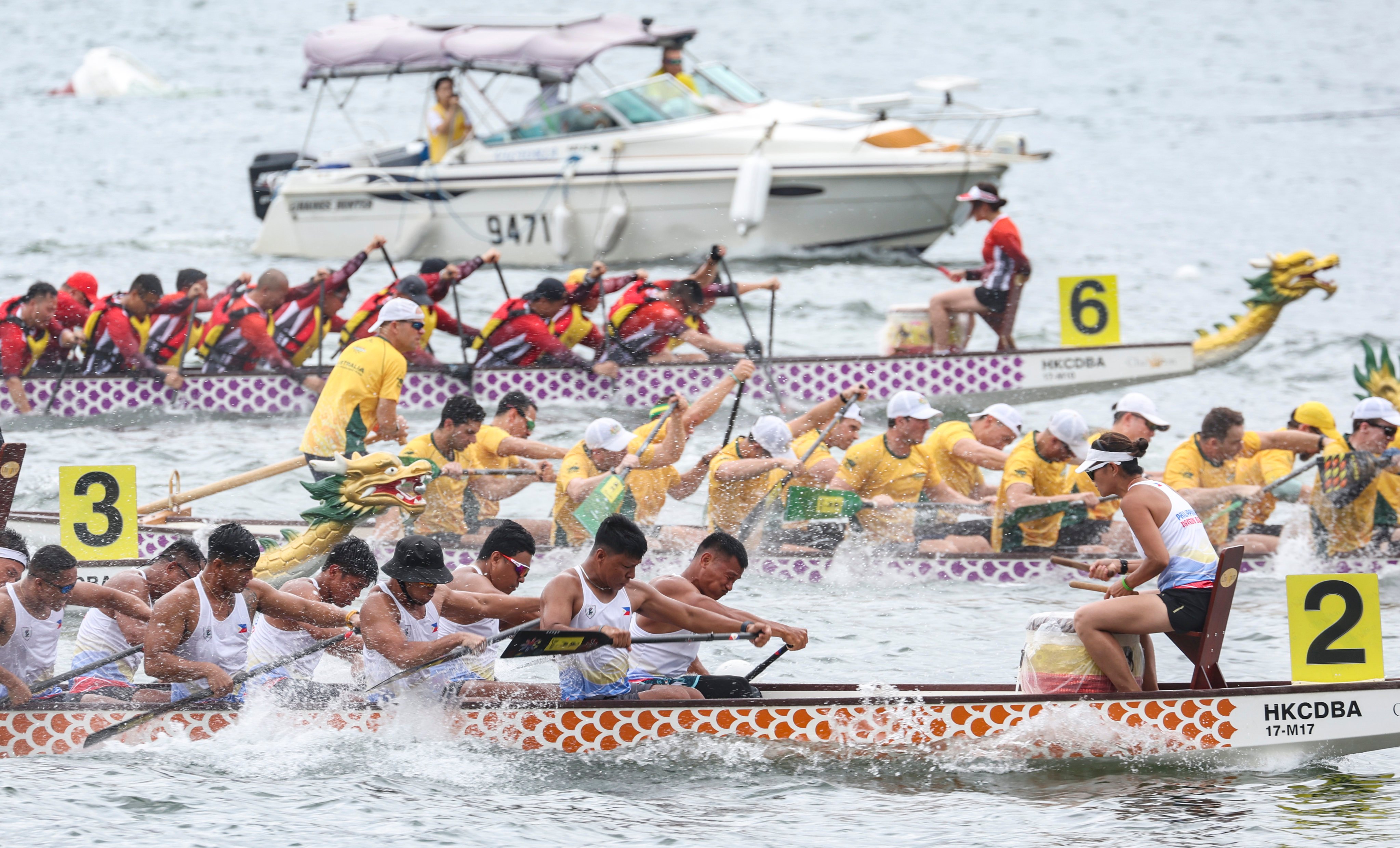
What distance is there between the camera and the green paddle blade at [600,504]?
32.7 ft

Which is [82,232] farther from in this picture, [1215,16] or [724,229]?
Result: [1215,16]

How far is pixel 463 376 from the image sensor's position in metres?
14.7

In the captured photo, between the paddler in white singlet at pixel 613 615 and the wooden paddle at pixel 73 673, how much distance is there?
6.59 ft

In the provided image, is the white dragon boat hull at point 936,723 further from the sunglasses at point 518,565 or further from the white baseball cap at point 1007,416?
the white baseball cap at point 1007,416

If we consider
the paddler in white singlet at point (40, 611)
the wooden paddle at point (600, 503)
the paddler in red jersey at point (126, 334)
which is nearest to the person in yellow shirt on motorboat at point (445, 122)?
the paddler in red jersey at point (126, 334)

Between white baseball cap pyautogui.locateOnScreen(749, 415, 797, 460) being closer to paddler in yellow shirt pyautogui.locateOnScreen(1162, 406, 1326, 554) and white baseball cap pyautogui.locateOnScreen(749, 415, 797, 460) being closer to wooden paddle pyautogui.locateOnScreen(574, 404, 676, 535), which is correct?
wooden paddle pyautogui.locateOnScreen(574, 404, 676, 535)

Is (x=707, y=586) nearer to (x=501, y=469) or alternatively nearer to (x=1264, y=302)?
(x=501, y=469)

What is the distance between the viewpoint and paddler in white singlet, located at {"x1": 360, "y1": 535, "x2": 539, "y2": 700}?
730 centimetres

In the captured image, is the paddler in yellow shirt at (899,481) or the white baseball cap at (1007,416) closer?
the paddler in yellow shirt at (899,481)

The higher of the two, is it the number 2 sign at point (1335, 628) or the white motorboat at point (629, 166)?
the white motorboat at point (629, 166)

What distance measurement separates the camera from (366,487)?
8500mm

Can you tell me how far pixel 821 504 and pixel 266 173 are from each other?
1418 cm

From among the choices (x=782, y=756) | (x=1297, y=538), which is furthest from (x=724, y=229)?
(x=782, y=756)

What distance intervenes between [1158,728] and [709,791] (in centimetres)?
205
